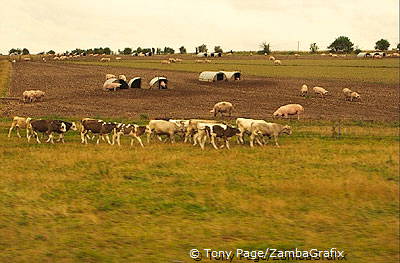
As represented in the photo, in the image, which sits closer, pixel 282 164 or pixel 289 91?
pixel 282 164

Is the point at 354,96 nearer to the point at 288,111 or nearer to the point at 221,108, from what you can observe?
the point at 288,111

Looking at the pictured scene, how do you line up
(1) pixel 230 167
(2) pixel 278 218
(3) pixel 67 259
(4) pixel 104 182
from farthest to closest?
(1) pixel 230 167
(4) pixel 104 182
(2) pixel 278 218
(3) pixel 67 259

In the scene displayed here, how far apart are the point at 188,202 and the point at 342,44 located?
17471 centimetres

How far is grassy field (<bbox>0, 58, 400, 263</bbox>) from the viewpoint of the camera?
10.0 metres

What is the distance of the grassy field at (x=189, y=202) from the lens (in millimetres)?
10023

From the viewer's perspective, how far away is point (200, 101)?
44094mm

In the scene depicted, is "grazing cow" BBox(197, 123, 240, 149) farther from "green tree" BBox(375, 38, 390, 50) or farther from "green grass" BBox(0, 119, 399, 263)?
"green tree" BBox(375, 38, 390, 50)

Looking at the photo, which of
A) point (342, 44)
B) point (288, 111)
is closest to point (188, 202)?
point (288, 111)

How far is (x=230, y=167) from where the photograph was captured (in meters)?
17.2

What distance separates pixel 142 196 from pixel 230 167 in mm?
4716

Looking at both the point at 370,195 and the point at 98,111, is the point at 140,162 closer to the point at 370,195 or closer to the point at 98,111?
the point at 370,195

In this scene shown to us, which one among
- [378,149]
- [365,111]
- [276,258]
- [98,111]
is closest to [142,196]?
[276,258]

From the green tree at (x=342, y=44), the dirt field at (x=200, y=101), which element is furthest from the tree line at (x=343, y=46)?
the dirt field at (x=200, y=101)

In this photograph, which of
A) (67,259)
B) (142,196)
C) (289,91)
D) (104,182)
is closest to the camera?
(67,259)
